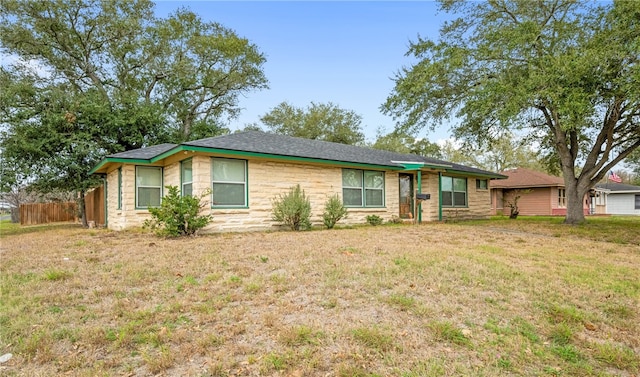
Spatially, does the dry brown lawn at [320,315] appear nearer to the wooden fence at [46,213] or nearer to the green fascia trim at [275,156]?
the green fascia trim at [275,156]

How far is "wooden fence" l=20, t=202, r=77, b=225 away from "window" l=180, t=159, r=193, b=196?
44.8 feet

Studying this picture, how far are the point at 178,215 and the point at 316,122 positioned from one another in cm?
2311

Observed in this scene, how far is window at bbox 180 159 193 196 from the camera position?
1024cm

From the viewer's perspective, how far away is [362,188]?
523 inches

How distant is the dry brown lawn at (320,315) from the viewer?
2590 mm

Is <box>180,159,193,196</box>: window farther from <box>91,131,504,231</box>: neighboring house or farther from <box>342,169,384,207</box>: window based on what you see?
<box>342,169,384,207</box>: window

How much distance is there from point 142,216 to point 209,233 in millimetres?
3401

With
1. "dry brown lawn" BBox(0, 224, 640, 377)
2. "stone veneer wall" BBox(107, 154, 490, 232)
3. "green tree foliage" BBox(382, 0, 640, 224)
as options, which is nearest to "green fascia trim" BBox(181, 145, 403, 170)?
"stone veneer wall" BBox(107, 154, 490, 232)

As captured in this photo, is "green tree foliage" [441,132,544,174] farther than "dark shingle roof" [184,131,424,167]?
Yes

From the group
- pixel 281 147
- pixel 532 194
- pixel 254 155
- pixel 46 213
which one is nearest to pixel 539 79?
pixel 281 147

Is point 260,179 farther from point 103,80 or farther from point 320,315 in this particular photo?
point 103,80

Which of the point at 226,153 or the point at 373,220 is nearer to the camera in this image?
the point at 226,153

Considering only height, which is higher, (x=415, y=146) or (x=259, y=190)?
(x=415, y=146)

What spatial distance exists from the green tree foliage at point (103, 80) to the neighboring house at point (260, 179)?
2352mm
